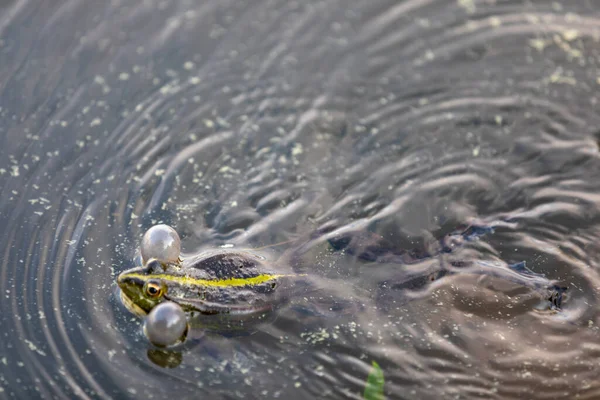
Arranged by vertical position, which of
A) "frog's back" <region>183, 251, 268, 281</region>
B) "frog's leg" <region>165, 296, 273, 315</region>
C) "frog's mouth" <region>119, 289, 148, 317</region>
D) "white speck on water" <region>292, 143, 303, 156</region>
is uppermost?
"white speck on water" <region>292, 143, 303, 156</region>

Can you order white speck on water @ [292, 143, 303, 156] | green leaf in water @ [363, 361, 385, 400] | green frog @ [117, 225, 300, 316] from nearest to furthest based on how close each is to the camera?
green leaf in water @ [363, 361, 385, 400], green frog @ [117, 225, 300, 316], white speck on water @ [292, 143, 303, 156]

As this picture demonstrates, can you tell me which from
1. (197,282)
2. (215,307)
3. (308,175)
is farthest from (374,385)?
(308,175)

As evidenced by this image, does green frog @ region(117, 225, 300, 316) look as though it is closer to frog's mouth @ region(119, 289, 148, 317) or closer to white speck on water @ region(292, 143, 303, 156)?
frog's mouth @ region(119, 289, 148, 317)

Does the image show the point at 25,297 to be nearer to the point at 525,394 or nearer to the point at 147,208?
the point at 147,208

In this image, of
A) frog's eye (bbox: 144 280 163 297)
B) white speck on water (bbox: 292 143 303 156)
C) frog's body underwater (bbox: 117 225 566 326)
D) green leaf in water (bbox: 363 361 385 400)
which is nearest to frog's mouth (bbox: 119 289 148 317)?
frog's body underwater (bbox: 117 225 566 326)

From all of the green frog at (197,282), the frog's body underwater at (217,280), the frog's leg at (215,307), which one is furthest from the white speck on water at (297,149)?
the frog's leg at (215,307)

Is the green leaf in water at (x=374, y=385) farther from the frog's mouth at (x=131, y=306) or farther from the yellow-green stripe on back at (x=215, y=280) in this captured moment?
the frog's mouth at (x=131, y=306)

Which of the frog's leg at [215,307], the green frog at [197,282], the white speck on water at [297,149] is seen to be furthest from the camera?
the white speck on water at [297,149]

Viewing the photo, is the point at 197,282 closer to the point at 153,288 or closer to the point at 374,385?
the point at 153,288
